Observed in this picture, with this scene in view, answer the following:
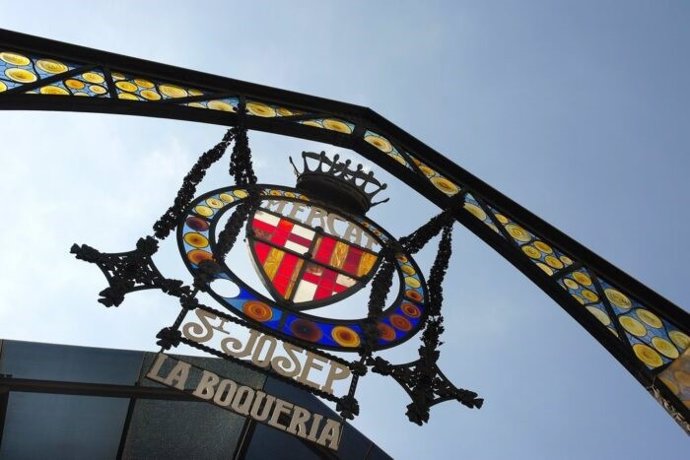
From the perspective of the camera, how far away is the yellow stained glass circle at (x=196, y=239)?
6945 mm

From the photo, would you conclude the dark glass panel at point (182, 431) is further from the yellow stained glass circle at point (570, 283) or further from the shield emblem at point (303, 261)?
the yellow stained glass circle at point (570, 283)

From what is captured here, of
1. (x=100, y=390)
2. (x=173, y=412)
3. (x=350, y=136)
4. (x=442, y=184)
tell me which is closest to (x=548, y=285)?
(x=442, y=184)

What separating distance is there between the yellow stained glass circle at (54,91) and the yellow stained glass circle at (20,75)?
138 mm

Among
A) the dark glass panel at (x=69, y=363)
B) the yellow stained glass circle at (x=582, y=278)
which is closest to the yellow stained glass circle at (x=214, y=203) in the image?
the dark glass panel at (x=69, y=363)

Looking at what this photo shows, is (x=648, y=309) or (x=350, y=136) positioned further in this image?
(x=350, y=136)

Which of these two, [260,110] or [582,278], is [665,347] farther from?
[260,110]

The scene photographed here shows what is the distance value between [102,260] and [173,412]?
198cm

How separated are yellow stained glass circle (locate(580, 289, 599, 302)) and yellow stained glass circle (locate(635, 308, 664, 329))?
46 centimetres

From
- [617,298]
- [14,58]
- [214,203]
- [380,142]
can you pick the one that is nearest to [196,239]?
[214,203]

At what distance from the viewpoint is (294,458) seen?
7.55 metres

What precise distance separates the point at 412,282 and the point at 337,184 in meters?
1.57

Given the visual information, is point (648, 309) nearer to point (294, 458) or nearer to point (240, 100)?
point (294, 458)

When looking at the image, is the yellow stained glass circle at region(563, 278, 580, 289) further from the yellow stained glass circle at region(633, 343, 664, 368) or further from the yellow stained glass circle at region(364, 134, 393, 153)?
the yellow stained glass circle at region(364, 134, 393, 153)

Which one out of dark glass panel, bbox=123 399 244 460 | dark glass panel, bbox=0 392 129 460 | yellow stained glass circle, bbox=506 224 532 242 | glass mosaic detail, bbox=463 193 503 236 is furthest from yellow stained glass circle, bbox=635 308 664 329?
dark glass panel, bbox=0 392 129 460
